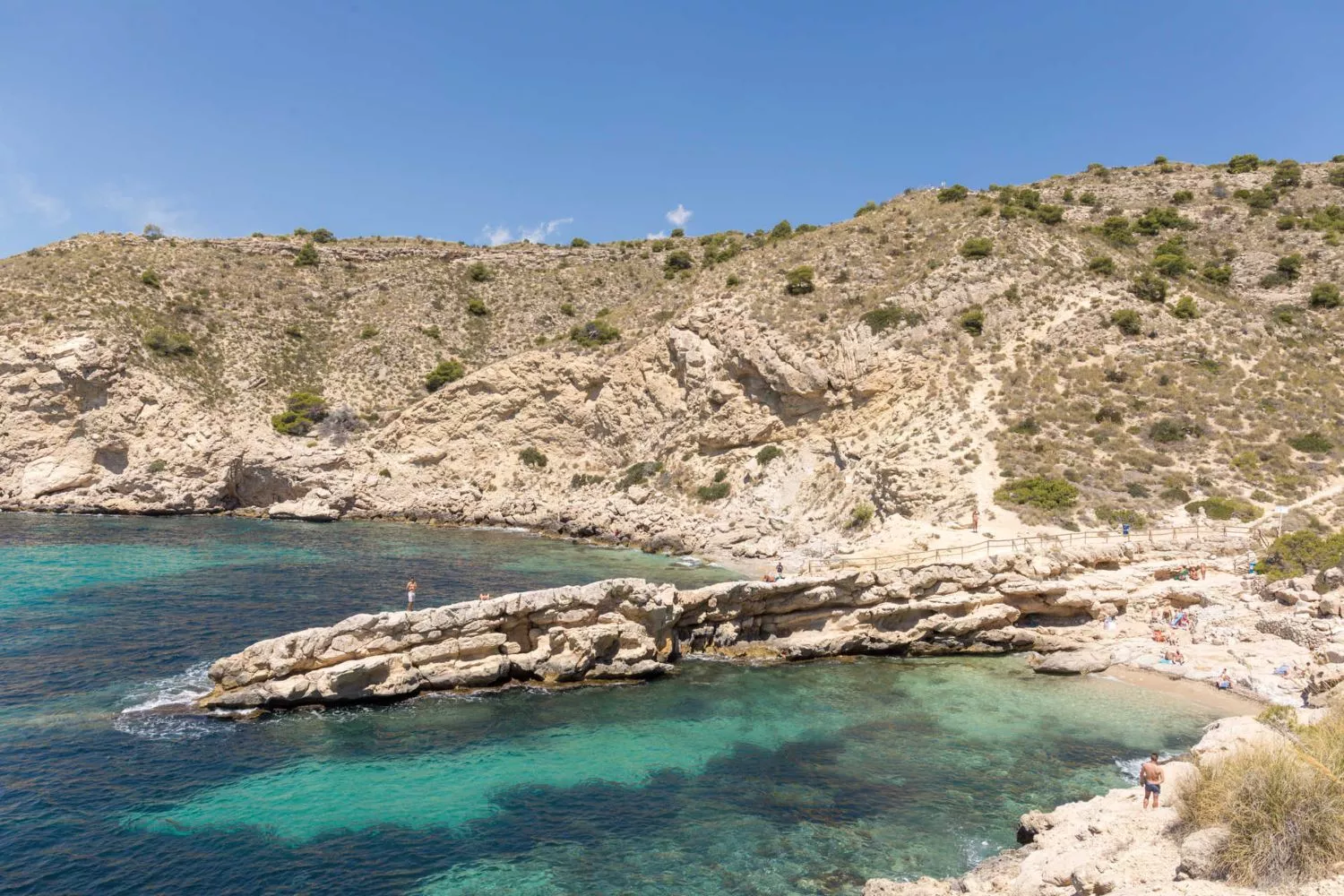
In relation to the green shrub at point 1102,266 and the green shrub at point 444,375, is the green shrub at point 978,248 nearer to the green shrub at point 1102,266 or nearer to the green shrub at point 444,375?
the green shrub at point 1102,266

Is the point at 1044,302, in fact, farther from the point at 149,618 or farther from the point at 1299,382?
the point at 149,618

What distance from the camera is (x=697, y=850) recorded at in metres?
12.3

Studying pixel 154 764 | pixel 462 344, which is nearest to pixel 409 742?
pixel 154 764

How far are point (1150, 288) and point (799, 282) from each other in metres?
22.6

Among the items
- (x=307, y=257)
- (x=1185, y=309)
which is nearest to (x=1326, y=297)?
(x=1185, y=309)

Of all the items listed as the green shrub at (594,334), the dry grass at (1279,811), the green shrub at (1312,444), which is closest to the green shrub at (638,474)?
the green shrub at (594,334)

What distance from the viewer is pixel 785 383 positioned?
47.3 meters

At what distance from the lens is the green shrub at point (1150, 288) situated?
47.9m

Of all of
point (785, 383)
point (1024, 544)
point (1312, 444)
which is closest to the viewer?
point (1024, 544)

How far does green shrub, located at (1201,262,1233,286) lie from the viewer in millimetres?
56312

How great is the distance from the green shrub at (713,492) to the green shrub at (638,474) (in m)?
4.59

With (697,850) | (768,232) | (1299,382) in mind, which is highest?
(768,232)

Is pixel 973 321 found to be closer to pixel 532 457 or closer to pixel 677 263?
pixel 532 457

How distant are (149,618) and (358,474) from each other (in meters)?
29.7
